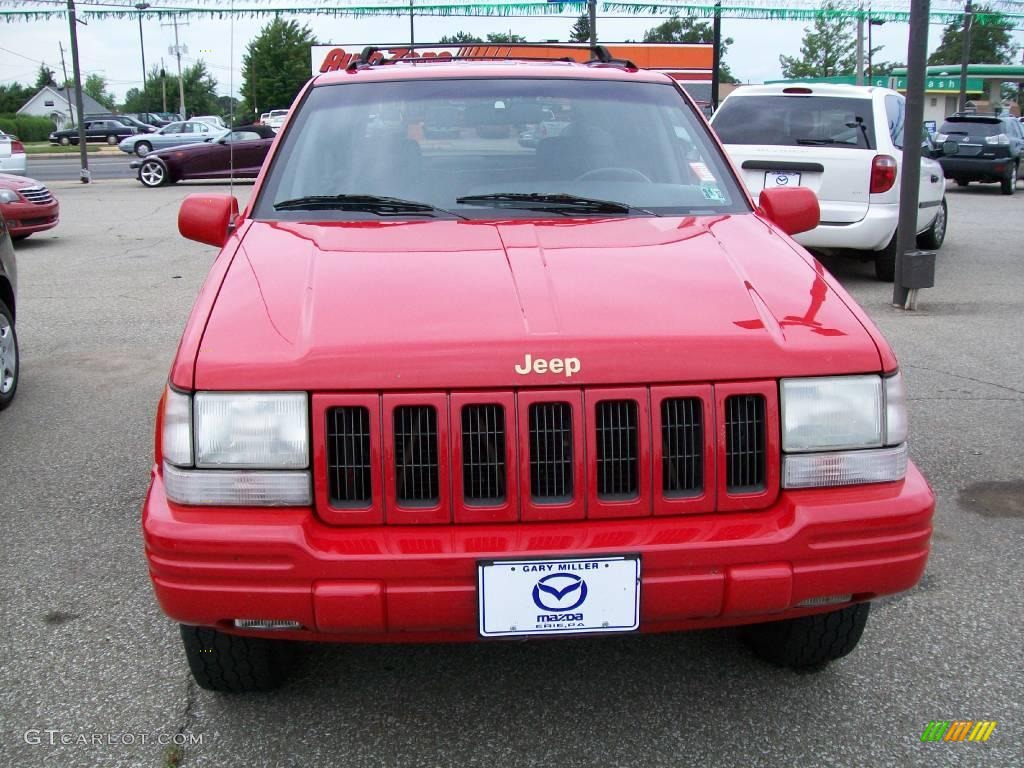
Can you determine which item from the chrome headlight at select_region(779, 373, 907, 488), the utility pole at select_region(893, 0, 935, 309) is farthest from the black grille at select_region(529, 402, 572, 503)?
the utility pole at select_region(893, 0, 935, 309)

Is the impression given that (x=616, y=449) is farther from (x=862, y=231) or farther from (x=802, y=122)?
(x=802, y=122)

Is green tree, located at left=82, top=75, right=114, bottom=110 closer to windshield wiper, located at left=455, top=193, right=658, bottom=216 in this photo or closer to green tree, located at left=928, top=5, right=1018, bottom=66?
green tree, located at left=928, top=5, right=1018, bottom=66

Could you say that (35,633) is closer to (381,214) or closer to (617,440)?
(381,214)

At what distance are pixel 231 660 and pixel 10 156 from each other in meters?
18.7

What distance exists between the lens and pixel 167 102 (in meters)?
74.6

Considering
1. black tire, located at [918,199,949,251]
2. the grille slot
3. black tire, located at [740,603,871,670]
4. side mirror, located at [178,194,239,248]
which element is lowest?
black tire, located at [740,603,871,670]

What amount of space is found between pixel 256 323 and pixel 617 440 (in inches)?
36.0

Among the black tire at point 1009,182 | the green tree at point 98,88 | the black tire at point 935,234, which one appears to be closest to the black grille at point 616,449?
the black tire at point 935,234

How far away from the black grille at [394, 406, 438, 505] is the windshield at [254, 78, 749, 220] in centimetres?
114

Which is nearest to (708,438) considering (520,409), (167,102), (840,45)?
(520,409)

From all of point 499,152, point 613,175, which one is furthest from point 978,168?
point 499,152

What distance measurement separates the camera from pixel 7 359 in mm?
5523

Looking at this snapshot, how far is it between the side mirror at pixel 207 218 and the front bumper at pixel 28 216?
8997 mm

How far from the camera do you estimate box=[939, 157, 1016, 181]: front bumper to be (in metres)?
19.7
